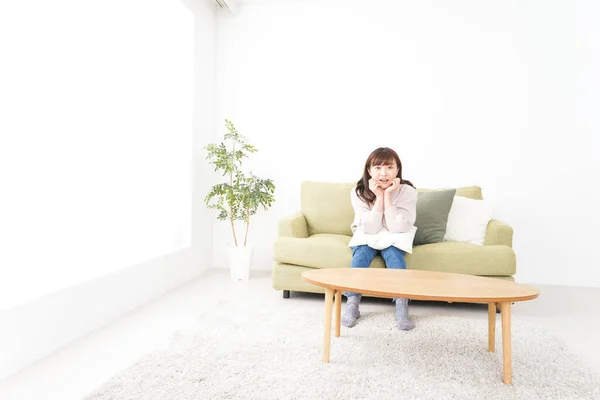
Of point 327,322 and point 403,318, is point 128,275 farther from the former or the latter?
point 403,318

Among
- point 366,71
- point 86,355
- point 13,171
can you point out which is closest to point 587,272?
point 366,71

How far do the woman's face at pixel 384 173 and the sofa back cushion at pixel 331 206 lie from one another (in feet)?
2.35

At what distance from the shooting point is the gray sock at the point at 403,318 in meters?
2.45

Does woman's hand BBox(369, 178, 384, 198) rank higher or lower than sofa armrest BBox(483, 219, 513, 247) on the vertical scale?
higher

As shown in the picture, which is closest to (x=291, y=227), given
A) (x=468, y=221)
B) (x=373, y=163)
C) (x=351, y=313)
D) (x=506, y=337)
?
(x=373, y=163)

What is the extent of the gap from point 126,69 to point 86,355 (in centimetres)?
188

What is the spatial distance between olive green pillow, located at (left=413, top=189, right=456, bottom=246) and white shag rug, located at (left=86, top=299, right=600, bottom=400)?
76cm

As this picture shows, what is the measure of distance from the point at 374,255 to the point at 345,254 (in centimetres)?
21

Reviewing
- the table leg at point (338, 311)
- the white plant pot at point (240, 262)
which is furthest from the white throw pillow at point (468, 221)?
the white plant pot at point (240, 262)

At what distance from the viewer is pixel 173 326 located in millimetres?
2500

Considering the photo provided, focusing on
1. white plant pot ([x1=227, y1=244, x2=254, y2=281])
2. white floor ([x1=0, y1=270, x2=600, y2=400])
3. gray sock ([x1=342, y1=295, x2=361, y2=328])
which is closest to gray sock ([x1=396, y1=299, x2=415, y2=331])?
gray sock ([x1=342, y1=295, x2=361, y2=328])

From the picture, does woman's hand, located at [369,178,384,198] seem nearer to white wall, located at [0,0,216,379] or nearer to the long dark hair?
the long dark hair

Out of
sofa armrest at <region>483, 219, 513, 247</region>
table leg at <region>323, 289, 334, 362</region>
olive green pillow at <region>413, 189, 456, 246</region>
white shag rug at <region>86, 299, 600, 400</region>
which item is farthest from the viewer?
olive green pillow at <region>413, 189, 456, 246</region>

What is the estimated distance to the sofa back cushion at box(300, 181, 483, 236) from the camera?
11.7 ft
